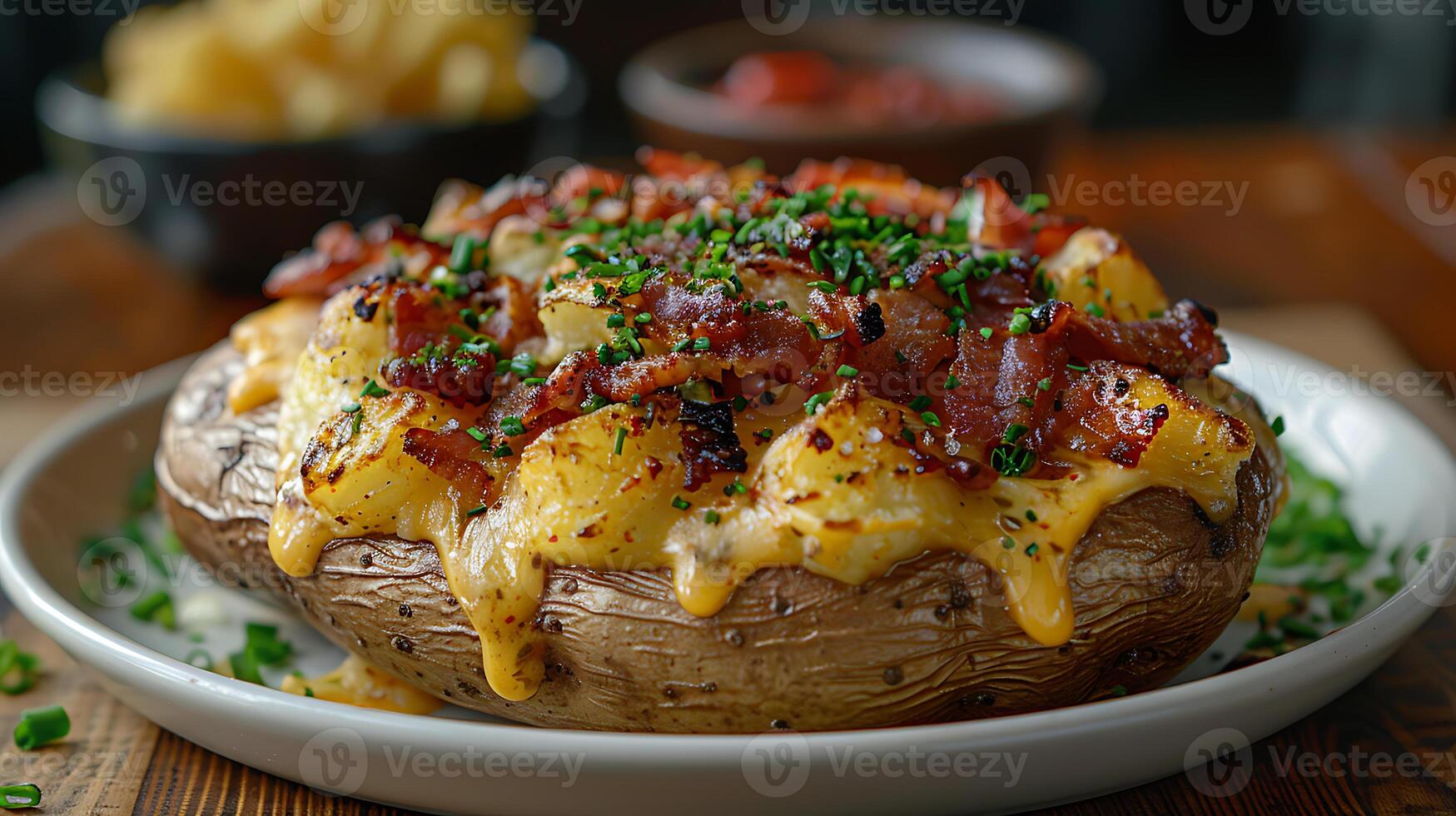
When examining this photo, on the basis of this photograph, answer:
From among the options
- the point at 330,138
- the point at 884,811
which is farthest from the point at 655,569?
the point at 330,138

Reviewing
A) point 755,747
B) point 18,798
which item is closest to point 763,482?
point 755,747

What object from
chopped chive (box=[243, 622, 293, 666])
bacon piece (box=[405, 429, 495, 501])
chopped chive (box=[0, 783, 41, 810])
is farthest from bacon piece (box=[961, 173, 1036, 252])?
chopped chive (box=[0, 783, 41, 810])

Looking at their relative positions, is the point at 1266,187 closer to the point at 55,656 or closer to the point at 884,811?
the point at 884,811

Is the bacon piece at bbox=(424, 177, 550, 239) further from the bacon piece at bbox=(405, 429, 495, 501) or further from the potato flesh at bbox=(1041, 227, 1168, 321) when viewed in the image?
the potato flesh at bbox=(1041, 227, 1168, 321)

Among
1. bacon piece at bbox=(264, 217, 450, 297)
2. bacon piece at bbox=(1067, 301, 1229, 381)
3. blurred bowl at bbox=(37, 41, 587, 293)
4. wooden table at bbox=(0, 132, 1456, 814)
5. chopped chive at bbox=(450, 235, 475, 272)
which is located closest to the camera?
wooden table at bbox=(0, 132, 1456, 814)

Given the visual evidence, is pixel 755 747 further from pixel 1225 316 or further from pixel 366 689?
pixel 1225 316

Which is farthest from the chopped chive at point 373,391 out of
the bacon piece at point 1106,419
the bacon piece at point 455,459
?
the bacon piece at point 1106,419
